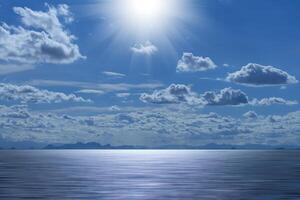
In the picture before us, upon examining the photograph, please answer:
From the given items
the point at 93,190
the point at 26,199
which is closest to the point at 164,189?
the point at 93,190

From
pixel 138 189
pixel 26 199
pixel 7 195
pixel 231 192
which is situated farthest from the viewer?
pixel 138 189

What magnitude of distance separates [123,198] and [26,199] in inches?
443

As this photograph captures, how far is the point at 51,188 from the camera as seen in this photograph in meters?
73.5

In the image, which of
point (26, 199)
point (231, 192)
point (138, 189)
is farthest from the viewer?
point (138, 189)

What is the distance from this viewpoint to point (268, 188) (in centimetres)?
7450

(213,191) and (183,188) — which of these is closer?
(213,191)

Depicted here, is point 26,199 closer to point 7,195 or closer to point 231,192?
point 7,195

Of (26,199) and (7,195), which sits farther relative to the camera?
(7,195)

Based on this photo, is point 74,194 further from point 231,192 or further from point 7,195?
point 231,192

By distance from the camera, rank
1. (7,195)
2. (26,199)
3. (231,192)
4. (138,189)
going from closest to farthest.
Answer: (26,199) → (7,195) → (231,192) → (138,189)

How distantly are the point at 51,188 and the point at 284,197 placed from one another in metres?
32.5

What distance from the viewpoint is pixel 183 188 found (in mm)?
74312

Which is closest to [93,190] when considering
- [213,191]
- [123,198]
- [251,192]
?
[123,198]

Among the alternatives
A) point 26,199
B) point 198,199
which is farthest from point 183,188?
point 26,199
